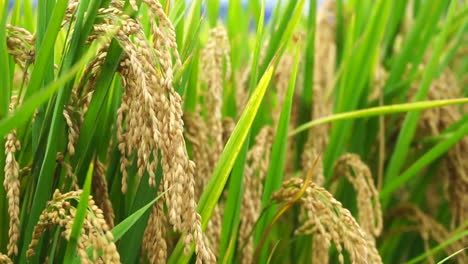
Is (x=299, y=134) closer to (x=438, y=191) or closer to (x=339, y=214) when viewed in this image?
(x=438, y=191)

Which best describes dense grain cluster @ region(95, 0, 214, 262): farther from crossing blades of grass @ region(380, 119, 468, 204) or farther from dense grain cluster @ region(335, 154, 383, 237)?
crossing blades of grass @ region(380, 119, 468, 204)

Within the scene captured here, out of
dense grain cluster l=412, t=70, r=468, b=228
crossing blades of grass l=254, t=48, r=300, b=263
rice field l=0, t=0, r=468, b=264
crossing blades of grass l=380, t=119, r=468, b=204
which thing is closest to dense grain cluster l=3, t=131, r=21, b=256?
rice field l=0, t=0, r=468, b=264

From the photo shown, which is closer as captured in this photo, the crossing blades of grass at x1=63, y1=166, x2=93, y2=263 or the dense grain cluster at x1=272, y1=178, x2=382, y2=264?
the crossing blades of grass at x1=63, y1=166, x2=93, y2=263

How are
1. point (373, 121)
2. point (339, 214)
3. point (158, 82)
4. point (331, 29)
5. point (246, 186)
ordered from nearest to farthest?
point (158, 82)
point (339, 214)
point (246, 186)
point (373, 121)
point (331, 29)

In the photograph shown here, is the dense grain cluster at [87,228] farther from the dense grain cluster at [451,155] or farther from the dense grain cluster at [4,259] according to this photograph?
the dense grain cluster at [451,155]

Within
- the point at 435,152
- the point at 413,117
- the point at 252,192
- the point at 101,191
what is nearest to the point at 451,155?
the point at 413,117

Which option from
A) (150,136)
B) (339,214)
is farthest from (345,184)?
(150,136)

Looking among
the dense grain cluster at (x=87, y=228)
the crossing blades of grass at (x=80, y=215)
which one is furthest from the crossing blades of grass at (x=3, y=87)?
the crossing blades of grass at (x=80, y=215)
